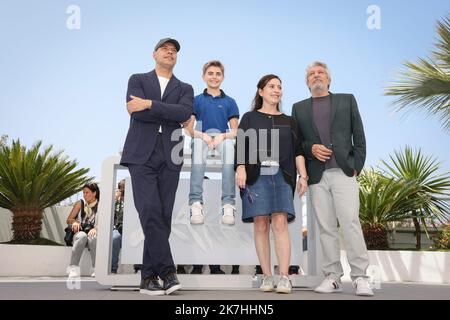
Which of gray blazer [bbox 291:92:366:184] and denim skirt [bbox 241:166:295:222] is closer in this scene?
denim skirt [bbox 241:166:295:222]

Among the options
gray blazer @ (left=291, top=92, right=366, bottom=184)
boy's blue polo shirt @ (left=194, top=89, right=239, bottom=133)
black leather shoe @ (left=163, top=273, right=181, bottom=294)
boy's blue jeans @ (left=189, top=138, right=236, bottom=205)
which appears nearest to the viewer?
black leather shoe @ (left=163, top=273, right=181, bottom=294)

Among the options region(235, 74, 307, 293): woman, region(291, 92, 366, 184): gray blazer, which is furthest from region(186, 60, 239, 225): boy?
region(291, 92, 366, 184): gray blazer

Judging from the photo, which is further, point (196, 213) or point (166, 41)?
point (196, 213)

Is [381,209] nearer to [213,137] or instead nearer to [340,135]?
[340,135]

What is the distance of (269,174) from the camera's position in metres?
3.23

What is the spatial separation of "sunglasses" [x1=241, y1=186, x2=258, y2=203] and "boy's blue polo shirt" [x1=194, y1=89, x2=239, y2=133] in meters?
0.68

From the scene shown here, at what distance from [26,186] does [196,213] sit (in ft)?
15.6

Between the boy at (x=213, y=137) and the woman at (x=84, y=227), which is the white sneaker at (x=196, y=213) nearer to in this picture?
the boy at (x=213, y=137)

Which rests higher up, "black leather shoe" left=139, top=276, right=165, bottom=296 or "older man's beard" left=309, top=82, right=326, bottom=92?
"older man's beard" left=309, top=82, right=326, bottom=92

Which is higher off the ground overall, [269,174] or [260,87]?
[260,87]

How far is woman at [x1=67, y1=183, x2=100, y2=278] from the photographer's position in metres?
5.10

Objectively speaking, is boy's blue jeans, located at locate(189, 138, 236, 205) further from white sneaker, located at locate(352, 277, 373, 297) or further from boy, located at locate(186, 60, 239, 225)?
white sneaker, located at locate(352, 277, 373, 297)

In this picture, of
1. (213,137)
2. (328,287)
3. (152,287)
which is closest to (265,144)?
(213,137)
